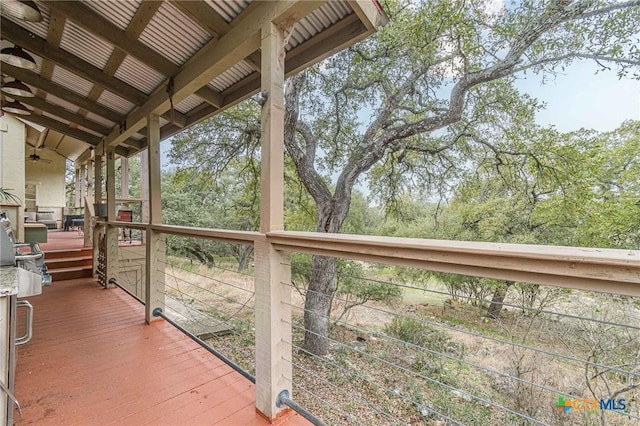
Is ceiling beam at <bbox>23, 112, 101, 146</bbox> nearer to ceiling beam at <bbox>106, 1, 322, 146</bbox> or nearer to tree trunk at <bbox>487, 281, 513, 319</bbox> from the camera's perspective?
ceiling beam at <bbox>106, 1, 322, 146</bbox>

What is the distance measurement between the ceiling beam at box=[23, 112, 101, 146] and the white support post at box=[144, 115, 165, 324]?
2.44 metres

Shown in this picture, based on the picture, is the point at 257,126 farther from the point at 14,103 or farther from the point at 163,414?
the point at 163,414

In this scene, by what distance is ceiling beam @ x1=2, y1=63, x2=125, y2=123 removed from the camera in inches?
126

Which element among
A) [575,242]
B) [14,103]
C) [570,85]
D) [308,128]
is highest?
[570,85]

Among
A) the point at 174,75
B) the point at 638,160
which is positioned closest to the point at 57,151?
the point at 174,75

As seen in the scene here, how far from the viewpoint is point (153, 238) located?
3.04 metres

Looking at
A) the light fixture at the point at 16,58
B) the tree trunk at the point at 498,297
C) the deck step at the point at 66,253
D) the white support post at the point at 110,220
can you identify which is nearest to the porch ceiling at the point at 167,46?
the light fixture at the point at 16,58

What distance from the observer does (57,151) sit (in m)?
11.2

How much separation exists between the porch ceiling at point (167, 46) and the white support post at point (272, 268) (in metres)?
0.25

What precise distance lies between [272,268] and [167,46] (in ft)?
6.77

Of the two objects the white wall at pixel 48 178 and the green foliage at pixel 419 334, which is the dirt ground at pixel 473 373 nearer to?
the green foliage at pixel 419 334

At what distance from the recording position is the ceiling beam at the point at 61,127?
14.6 feet

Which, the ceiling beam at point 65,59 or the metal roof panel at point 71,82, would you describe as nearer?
the ceiling beam at point 65,59

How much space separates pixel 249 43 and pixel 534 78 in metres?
6.47
